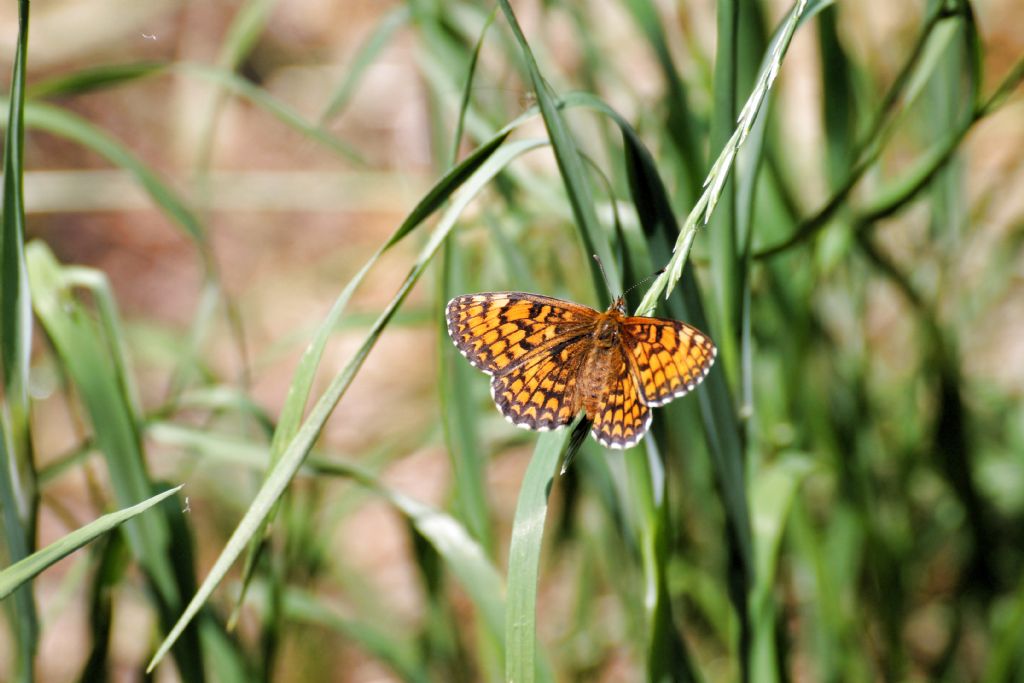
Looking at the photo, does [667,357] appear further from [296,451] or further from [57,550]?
[57,550]

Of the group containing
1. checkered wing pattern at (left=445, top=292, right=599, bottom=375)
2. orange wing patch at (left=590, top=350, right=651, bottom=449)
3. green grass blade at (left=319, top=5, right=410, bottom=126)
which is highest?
green grass blade at (left=319, top=5, right=410, bottom=126)

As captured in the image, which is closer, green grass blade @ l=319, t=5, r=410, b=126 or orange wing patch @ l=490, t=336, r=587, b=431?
orange wing patch @ l=490, t=336, r=587, b=431

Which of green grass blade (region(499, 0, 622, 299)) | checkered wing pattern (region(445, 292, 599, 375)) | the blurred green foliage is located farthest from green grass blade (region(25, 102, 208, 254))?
green grass blade (region(499, 0, 622, 299))

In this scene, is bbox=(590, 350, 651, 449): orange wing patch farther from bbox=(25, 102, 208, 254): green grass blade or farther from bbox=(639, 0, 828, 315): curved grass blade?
bbox=(25, 102, 208, 254): green grass blade

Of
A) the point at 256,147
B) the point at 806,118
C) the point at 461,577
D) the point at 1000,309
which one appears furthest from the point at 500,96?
the point at 256,147

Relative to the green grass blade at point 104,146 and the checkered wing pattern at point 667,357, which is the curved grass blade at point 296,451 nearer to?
the checkered wing pattern at point 667,357

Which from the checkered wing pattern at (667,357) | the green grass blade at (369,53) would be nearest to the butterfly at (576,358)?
the checkered wing pattern at (667,357)
